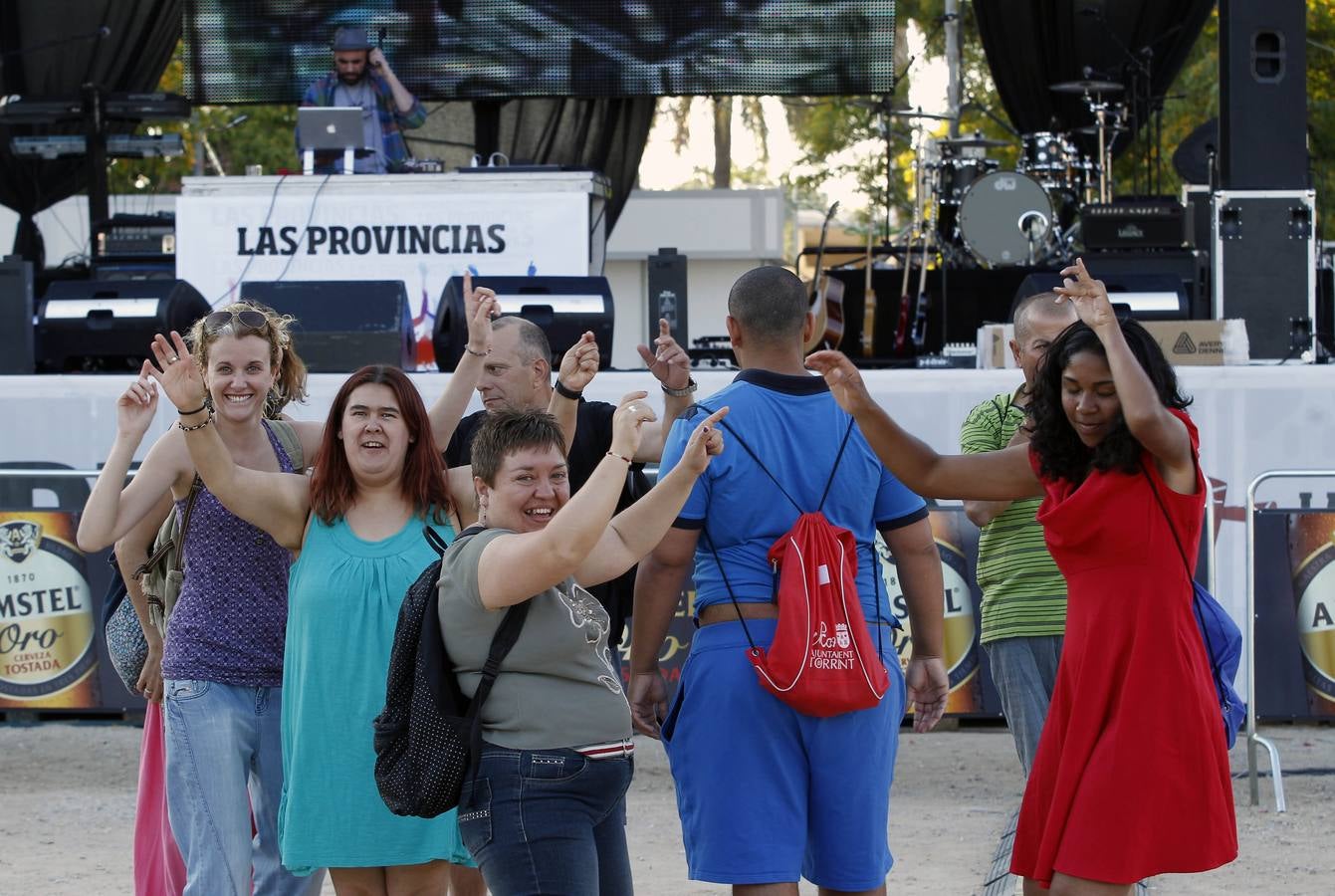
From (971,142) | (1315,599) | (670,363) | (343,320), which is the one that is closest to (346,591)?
(670,363)

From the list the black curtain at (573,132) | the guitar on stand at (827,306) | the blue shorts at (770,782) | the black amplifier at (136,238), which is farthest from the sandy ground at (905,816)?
the black curtain at (573,132)

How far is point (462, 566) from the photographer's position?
3311 mm

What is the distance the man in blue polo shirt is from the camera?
149 inches

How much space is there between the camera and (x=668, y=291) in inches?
Result: 389

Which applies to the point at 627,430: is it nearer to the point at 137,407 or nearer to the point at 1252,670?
the point at 137,407

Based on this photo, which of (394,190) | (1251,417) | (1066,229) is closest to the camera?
(1251,417)

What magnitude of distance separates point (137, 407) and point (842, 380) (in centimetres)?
165

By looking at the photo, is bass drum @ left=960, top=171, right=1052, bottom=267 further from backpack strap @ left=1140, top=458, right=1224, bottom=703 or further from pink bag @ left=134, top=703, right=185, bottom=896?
backpack strap @ left=1140, top=458, right=1224, bottom=703

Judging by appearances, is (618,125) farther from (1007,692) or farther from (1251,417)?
(1007,692)

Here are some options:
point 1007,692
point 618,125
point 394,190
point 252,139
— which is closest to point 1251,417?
point 1007,692

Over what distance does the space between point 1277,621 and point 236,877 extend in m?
4.55

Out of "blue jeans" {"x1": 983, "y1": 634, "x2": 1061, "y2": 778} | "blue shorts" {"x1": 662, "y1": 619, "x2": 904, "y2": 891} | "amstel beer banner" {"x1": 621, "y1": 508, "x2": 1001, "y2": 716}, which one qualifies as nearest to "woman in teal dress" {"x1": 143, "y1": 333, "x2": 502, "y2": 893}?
"blue shorts" {"x1": 662, "y1": 619, "x2": 904, "y2": 891}

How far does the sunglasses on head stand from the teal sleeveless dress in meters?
0.72

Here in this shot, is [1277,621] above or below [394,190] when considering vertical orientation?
below
